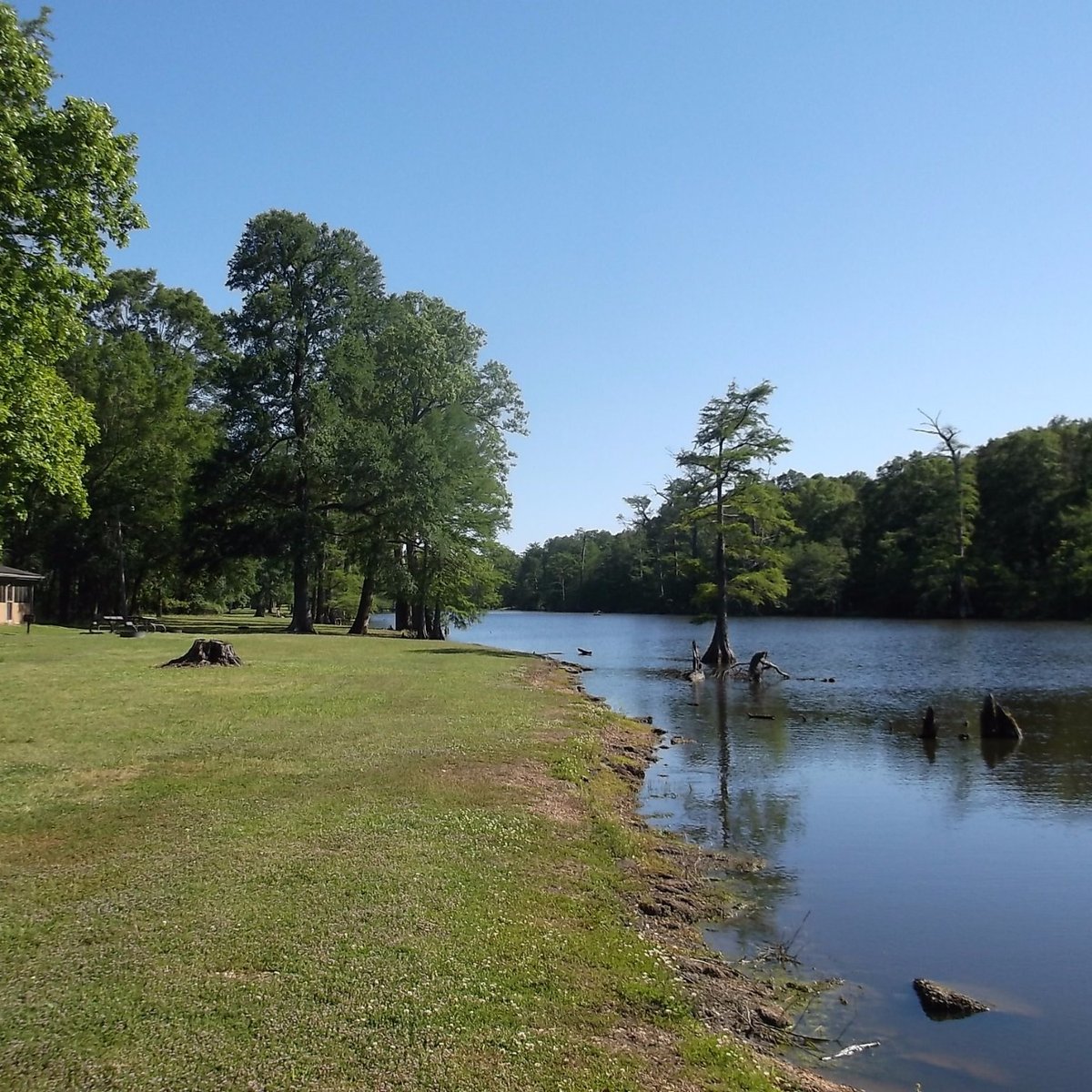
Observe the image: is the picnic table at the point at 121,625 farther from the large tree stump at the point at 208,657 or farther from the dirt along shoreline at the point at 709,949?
the dirt along shoreline at the point at 709,949

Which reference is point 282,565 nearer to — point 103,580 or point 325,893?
point 103,580

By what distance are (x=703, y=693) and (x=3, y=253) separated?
2944cm

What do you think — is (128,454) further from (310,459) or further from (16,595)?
(310,459)

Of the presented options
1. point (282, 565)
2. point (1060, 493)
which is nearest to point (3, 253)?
point (282, 565)

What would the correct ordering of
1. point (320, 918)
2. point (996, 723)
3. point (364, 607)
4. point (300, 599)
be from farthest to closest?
point (364, 607) → point (300, 599) → point (996, 723) → point (320, 918)

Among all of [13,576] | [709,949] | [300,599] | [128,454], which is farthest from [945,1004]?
[128,454]

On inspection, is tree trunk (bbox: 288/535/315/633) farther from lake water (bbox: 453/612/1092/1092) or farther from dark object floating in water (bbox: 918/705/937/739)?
A: dark object floating in water (bbox: 918/705/937/739)

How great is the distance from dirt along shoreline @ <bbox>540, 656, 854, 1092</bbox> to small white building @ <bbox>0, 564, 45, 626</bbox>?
1769 inches

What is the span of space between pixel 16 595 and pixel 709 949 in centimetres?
5533

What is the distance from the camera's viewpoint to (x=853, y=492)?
A: 12781cm

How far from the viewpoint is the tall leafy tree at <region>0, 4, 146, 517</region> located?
759 inches

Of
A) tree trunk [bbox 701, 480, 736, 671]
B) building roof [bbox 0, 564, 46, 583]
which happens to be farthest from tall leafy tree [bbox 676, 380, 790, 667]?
building roof [bbox 0, 564, 46, 583]

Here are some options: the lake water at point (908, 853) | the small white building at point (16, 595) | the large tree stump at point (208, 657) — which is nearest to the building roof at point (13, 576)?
the small white building at point (16, 595)

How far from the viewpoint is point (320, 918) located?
864 cm
